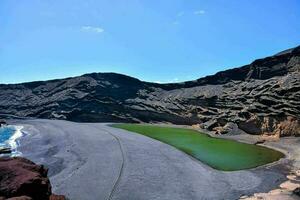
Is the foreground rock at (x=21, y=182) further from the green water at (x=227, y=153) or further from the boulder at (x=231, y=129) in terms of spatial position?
the boulder at (x=231, y=129)

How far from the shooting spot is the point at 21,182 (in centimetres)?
1314

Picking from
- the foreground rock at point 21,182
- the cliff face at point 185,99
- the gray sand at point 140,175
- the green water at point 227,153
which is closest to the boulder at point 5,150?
the gray sand at point 140,175

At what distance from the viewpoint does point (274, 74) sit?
77.9 metres

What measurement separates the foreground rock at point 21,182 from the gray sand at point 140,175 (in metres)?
8.69

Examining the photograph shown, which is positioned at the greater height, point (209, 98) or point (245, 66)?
point (245, 66)

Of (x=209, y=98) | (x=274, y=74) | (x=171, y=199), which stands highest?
(x=274, y=74)

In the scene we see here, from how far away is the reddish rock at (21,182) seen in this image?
1290 cm

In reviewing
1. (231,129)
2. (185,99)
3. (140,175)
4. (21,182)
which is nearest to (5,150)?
(140,175)

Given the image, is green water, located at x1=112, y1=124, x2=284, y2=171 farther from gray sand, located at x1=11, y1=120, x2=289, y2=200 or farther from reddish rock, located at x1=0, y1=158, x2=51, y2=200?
reddish rock, located at x1=0, y1=158, x2=51, y2=200

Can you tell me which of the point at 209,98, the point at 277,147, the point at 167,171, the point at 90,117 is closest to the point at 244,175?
the point at 167,171

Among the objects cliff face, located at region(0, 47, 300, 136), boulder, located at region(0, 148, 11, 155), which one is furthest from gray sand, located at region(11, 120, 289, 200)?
cliff face, located at region(0, 47, 300, 136)

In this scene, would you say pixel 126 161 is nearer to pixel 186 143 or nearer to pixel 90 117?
pixel 186 143

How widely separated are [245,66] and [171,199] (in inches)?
2743

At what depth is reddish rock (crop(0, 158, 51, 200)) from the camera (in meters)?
12.9
